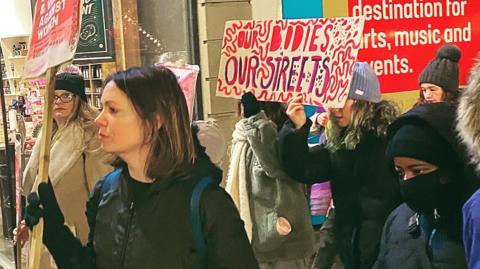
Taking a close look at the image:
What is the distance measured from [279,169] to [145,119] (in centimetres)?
134

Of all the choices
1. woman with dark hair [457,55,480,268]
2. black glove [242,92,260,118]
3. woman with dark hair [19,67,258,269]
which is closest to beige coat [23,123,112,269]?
black glove [242,92,260,118]

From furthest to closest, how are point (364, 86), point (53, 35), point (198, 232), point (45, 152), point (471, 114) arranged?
point (364, 86)
point (53, 35)
point (45, 152)
point (198, 232)
point (471, 114)

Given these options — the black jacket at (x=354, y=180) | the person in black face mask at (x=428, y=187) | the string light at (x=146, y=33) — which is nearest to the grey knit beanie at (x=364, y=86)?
the black jacket at (x=354, y=180)

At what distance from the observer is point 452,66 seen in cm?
462

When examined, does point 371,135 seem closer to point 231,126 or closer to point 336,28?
point 336,28

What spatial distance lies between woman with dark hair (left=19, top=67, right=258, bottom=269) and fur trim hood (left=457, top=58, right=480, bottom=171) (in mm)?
699

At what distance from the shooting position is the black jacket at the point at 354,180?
3.38 metres

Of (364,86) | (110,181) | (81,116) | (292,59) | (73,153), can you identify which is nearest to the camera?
(110,181)

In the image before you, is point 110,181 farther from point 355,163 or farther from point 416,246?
point 355,163

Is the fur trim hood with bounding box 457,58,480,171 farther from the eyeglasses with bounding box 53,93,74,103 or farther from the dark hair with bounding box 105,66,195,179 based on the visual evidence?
the eyeglasses with bounding box 53,93,74,103

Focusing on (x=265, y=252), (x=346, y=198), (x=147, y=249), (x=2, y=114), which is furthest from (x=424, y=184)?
(x=2, y=114)

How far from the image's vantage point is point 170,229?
2312 millimetres

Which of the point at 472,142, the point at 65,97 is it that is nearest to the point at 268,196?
the point at 65,97

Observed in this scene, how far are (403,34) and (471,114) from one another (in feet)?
11.0
